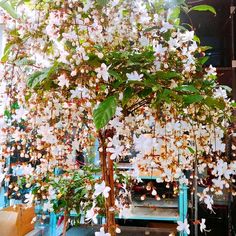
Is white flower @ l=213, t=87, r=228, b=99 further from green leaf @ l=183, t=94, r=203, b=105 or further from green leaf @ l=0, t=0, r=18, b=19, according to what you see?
green leaf @ l=0, t=0, r=18, b=19

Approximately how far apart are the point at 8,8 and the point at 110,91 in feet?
1.18

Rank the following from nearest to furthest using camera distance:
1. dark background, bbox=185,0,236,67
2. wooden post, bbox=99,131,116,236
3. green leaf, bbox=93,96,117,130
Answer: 1. green leaf, bbox=93,96,117,130
2. wooden post, bbox=99,131,116,236
3. dark background, bbox=185,0,236,67

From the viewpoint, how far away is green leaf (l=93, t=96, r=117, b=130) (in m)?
0.66

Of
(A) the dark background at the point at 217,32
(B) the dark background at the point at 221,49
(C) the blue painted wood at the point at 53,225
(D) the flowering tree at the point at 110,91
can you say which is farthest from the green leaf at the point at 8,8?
(A) the dark background at the point at 217,32

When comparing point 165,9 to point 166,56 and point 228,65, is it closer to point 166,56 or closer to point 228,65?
point 166,56

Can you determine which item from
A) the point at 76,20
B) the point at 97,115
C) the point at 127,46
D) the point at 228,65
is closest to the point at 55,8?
the point at 76,20

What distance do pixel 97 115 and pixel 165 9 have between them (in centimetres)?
44

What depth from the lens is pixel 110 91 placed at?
0.80 meters

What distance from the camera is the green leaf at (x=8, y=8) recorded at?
82cm

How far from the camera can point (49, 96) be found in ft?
2.89

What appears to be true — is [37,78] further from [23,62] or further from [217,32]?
[217,32]

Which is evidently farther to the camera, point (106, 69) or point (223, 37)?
point (223, 37)

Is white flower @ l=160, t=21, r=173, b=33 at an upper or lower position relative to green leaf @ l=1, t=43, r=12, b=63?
upper

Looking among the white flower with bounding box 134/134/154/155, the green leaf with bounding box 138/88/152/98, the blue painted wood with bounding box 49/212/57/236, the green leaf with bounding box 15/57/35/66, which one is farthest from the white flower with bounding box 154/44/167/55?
the blue painted wood with bounding box 49/212/57/236
